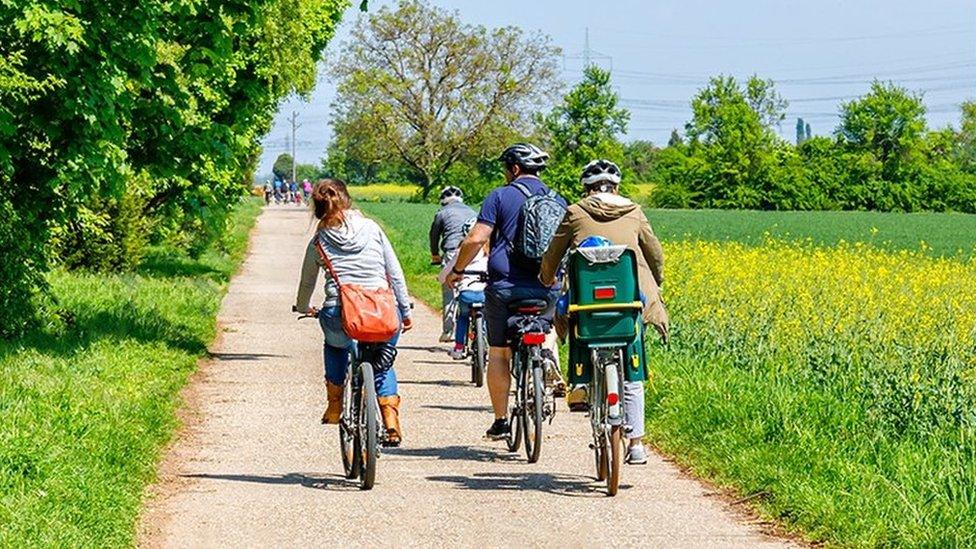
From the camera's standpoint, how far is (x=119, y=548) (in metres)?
6.81

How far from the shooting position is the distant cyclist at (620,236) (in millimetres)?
8547

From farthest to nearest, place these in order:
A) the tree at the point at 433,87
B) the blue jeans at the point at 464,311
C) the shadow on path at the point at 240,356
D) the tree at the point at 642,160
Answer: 1. the tree at the point at 642,160
2. the tree at the point at 433,87
3. the shadow on path at the point at 240,356
4. the blue jeans at the point at 464,311

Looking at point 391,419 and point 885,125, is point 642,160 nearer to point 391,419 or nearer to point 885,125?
point 885,125

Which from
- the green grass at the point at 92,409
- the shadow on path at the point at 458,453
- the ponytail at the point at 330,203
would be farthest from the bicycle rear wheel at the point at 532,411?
the green grass at the point at 92,409

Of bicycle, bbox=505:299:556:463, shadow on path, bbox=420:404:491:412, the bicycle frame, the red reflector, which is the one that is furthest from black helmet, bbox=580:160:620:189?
shadow on path, bbox=420:404:491:412

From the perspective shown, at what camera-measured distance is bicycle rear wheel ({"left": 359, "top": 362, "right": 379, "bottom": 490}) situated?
329 inches

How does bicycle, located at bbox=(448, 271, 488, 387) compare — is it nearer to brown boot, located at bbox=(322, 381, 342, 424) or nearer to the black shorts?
the black shorts

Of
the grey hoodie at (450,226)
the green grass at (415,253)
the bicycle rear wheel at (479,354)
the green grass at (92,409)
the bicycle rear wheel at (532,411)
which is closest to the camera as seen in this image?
the green grass at (92,409)

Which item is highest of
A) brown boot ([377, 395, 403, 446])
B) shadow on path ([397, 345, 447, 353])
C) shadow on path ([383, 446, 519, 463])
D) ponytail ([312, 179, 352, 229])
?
ponytail ([312, 179, 352, 229])

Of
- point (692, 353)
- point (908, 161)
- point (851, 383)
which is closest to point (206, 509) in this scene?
point (851, 383)

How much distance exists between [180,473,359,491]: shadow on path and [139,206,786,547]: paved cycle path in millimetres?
12

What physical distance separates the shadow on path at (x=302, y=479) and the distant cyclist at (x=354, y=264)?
1.37 ft

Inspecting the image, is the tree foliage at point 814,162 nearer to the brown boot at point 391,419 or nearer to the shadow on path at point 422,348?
the shadow on path at point 422,348

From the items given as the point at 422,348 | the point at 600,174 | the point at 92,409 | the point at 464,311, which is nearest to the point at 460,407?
the point at 464,311
